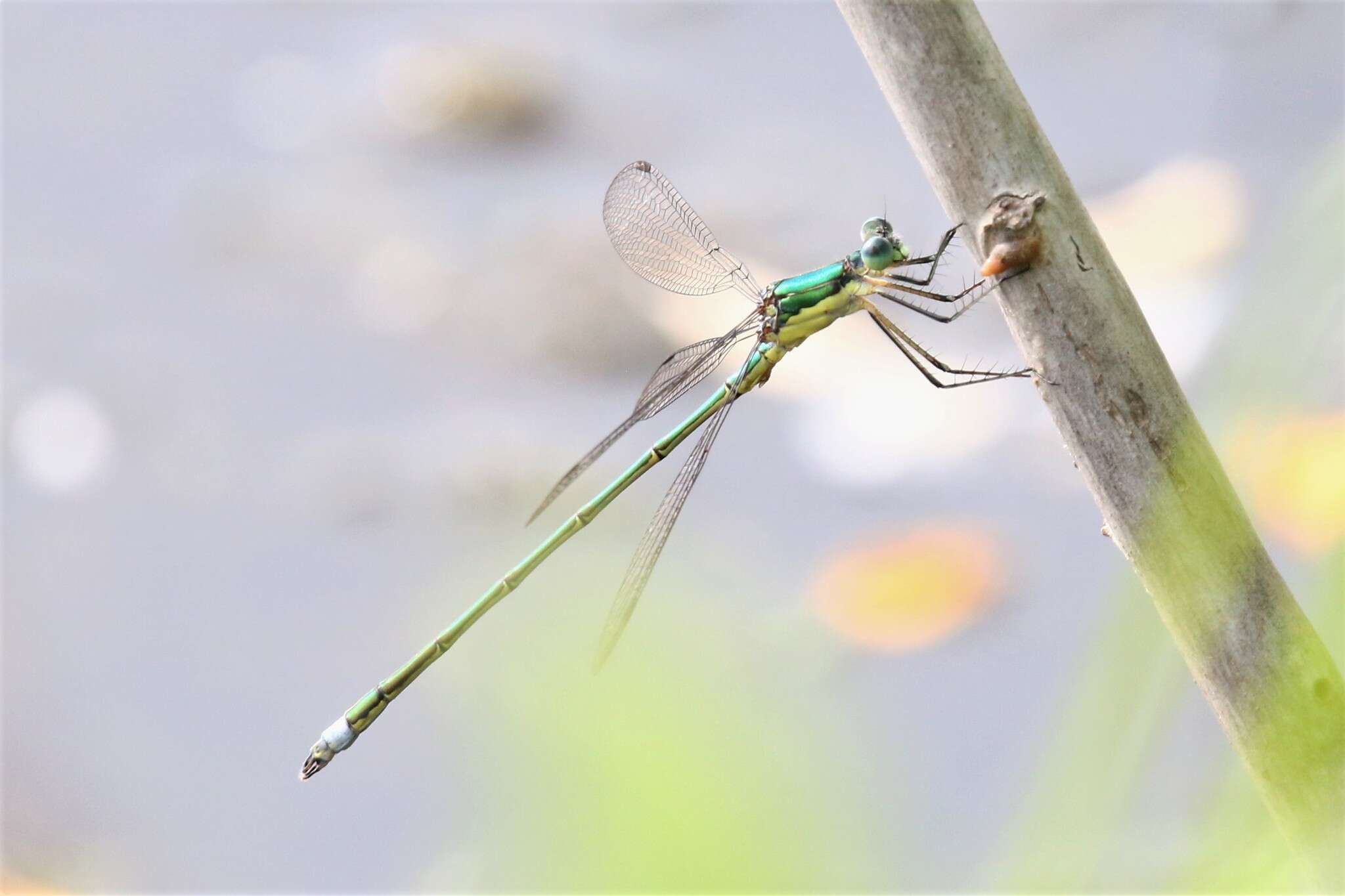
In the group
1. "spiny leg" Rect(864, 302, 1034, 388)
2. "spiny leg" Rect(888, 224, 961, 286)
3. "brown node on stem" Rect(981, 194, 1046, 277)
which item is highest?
"brown node on stem" Rect(981, 194, 1046, 277)

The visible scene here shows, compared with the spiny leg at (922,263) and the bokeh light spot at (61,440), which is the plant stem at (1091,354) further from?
the bokeh light spot at (61,440)

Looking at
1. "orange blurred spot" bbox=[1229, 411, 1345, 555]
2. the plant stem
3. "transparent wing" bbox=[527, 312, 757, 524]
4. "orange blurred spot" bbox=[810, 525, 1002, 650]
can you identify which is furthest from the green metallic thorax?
"orange blurred spot" bbox=[810, 525, 1002, 650]

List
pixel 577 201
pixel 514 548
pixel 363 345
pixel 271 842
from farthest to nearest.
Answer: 1. pixel 577 201
2. pixel 363 345
3. pixel 271 842
4. pixel 514 548

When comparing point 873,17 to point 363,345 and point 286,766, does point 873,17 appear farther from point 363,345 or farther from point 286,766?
point 363,345

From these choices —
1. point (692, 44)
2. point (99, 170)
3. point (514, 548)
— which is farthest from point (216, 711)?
point (692, 44)

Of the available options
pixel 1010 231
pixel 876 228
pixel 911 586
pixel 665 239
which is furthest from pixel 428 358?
pixel 1010 231

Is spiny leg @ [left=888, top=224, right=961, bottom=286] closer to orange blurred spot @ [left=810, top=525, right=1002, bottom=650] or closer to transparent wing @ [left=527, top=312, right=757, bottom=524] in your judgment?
transparent wing @ [left=527, top=312, right=757, bottom=524]
